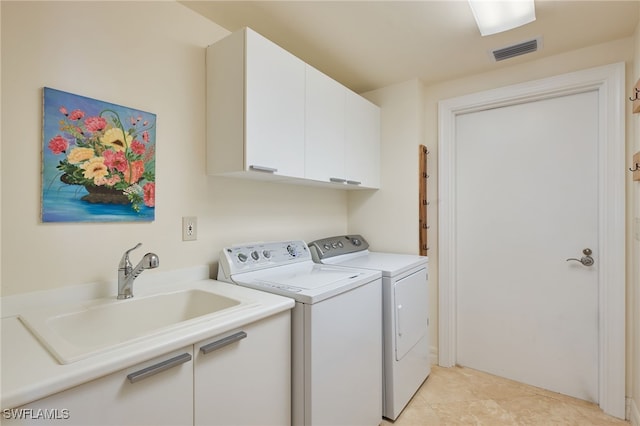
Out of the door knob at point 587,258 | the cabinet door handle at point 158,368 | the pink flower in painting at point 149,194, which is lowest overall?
the cabinet door handle at point 158,368

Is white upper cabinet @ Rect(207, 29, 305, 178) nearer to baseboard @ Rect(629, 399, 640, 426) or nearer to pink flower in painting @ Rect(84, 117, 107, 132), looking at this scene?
pink flower in painting @ Rect(84, 117, 107, 132)

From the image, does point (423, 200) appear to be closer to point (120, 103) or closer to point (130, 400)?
point (120, 103)

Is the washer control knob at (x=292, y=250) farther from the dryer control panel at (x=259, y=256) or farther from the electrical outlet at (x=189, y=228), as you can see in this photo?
the electrical outlet at (x=189, y=228)

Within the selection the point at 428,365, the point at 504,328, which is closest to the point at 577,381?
the point at 504,328

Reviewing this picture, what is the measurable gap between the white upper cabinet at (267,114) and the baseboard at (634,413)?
2188mm

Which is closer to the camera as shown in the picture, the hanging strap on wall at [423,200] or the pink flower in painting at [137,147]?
the pink flower in painting at [137,147]

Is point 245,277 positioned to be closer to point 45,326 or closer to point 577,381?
point 45,326

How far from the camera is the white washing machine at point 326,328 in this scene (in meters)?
1.40

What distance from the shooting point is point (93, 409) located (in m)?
0.82

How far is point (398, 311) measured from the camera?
1.92 metres

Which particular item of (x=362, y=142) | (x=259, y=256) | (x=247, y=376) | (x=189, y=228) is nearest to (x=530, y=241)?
(x=362, y=142)

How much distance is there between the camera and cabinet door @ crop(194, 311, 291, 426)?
1.07m

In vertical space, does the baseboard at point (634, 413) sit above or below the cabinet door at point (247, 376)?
below

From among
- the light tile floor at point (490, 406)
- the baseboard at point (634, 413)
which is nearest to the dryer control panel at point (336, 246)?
the light tile floor at point (490, 406)
